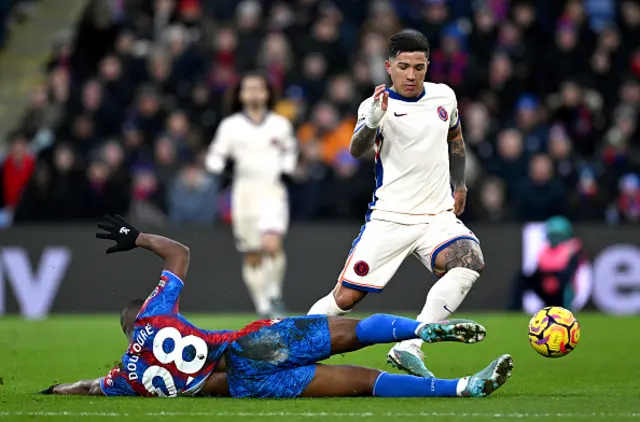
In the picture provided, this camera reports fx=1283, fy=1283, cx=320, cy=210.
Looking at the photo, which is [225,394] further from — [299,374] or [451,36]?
[451,36]

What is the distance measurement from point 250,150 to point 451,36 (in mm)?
6143

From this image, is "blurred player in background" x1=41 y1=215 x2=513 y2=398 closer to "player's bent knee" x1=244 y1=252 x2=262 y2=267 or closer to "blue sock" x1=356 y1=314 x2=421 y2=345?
"blue sock" x1=356 y1=314 x2=421 y2=345

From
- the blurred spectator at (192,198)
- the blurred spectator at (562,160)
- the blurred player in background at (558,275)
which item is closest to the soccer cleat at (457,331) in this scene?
the blurred player in background at (558,275)

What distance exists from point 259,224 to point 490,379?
8177mm

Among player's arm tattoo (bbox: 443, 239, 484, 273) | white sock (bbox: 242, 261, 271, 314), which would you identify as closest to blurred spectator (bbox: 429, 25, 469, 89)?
white sock (bbox: 242, 261, 271, 314)

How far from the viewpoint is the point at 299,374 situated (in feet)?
26.4

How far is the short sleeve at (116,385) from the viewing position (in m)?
8.15

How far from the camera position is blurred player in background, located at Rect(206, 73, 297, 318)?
15617mm

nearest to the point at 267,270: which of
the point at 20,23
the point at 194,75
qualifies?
the point at 194,75

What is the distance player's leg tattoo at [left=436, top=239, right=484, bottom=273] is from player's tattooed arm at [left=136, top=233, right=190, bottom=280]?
188cm

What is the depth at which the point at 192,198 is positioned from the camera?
18.9 meters

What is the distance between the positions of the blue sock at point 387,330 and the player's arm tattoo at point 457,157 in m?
2.15

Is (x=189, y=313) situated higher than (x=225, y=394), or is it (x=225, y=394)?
(x=225, y=394)

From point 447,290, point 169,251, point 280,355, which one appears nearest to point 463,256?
point 447,290
